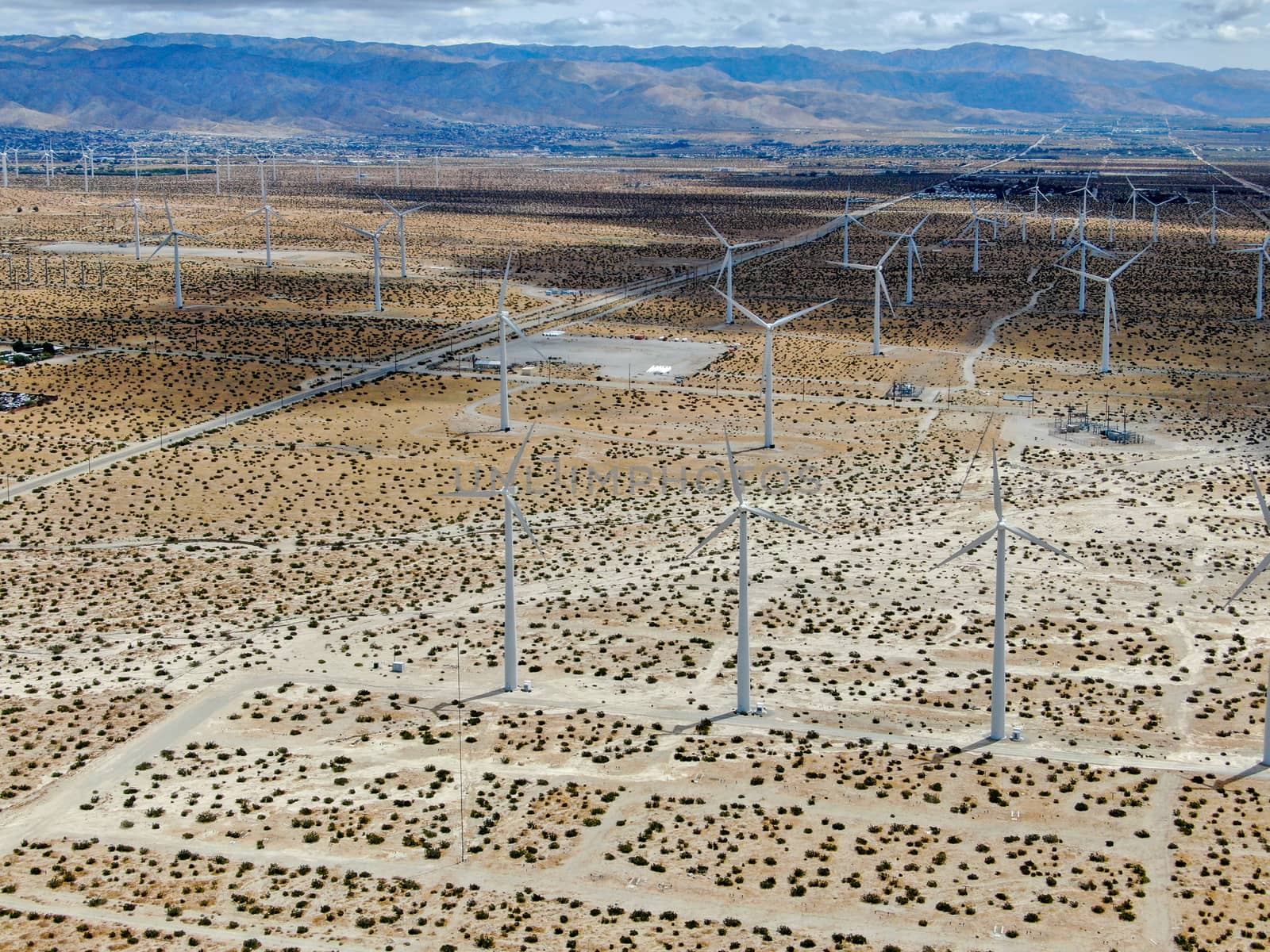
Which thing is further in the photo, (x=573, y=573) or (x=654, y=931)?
(x=573, y=573)

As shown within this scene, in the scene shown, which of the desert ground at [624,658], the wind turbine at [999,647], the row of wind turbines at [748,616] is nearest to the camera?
the desert ground at [624,658]

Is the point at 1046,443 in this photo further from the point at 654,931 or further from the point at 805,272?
the point at 805,272

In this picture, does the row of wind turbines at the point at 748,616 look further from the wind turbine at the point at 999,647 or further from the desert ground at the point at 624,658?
the desert ground at the point at 624,658

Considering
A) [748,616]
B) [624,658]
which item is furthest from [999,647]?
[624,658]

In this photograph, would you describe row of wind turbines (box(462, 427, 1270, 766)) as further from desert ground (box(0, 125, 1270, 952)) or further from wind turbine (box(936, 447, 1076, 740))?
desert ground (box(0, 125, 1270, 952))

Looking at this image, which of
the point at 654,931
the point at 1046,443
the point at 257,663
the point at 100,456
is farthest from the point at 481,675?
the point at 1046,443

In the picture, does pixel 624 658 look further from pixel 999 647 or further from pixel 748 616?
pixel 999 647

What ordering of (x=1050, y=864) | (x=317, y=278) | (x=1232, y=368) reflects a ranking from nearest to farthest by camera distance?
(x=1050, y=864), (x=1232, y=368), (x=317, y=278)

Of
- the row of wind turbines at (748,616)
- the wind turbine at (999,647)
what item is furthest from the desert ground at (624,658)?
the row of wind turbines at (748,616)

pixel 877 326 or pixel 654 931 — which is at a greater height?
pixel 877 326
